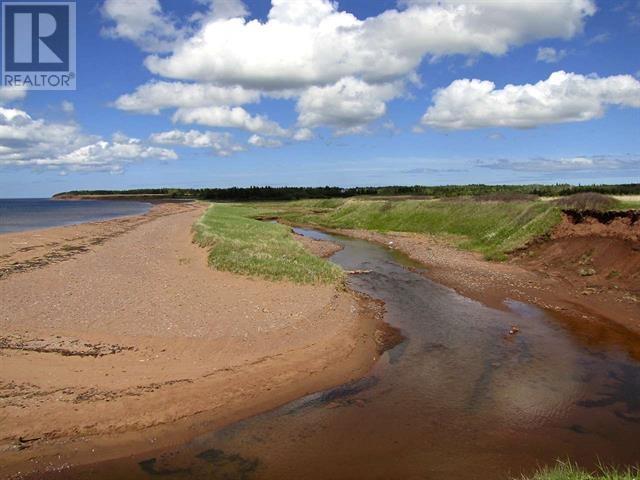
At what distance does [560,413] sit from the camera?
1152 centimetres

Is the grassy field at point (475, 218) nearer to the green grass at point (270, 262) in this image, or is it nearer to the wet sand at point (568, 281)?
the wet sand at point (568, 281)

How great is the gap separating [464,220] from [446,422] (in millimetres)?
41326

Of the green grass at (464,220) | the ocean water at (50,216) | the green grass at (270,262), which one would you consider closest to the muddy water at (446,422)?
the green grass at (270,262)

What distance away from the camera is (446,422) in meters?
11.1

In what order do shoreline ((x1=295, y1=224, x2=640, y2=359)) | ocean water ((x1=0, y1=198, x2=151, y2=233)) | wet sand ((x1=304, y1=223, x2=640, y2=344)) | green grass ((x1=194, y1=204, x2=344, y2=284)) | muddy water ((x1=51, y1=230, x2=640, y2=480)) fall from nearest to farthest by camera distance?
1. muddy water ((x1=51, y1=230, x2=640, y2=480))
2. shoreline ((x1=295, y1=224, x2=640, y2=359))
3. wet sand ((x1=304, y1=223, x2=640, y2=344))
4. green grass ((x1=194, y1=204, x2=344, y2=284))
5. ocean water ((x1=0, y1=198, x2=151, y2=233))

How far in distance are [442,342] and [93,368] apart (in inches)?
447

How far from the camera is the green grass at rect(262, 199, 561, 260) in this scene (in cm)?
3651

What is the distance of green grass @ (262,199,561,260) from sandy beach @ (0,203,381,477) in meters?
20.2

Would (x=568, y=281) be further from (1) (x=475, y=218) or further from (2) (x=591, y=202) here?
(1) (x=475, y=218)

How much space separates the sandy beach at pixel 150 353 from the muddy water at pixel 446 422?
0.82 m

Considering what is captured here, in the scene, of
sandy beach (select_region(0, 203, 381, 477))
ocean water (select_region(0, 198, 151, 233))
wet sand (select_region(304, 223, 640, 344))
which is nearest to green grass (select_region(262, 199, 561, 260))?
wet sand (select_region(304, 223, 640, 344))

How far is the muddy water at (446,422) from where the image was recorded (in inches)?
364

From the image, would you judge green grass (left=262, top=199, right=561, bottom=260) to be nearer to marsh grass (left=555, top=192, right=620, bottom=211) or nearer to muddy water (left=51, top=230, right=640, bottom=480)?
marsh grass (left=555, top=192, right=620, bottom=211)

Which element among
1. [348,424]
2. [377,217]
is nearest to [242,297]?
[348,424]
